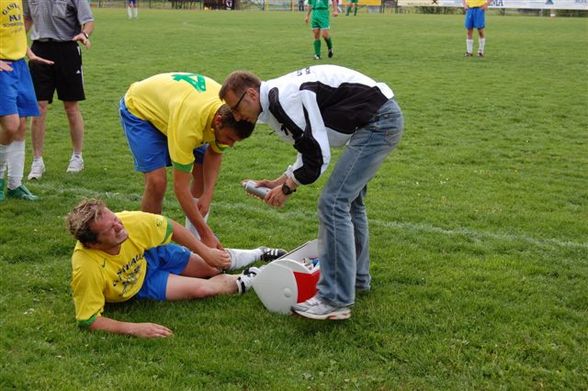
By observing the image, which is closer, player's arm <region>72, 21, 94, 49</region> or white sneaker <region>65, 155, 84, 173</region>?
player's arm <region>72, 21, 94, 49</region>

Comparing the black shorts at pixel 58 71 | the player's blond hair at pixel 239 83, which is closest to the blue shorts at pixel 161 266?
the player's blond hair at pixel 239 83

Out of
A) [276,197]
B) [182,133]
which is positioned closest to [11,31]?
[182,133]

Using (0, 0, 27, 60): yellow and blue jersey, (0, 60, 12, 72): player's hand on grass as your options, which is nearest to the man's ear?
(0, 60, 12, 72): player's hand on grass

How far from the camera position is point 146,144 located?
4672 mm

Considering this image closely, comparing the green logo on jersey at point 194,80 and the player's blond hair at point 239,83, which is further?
the green logo on jersey at point 194,80

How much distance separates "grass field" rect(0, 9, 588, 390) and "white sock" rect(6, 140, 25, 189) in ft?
1.02

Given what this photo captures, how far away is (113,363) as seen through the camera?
11.7ft

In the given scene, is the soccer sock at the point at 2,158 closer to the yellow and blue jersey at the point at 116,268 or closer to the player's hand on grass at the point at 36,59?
the player's hand on grass at the point at 36,59

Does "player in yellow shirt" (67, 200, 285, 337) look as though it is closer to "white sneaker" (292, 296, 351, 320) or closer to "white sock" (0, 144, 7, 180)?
"white sneaker" (292, 296, 351, 320)

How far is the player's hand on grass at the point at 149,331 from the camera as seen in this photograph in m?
3.82

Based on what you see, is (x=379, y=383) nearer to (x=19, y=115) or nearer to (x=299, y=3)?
(x=19, y=115)

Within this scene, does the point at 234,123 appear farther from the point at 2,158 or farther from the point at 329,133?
the point at 2,158

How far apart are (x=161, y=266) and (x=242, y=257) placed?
650 millimetres

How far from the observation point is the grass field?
3.52 m
